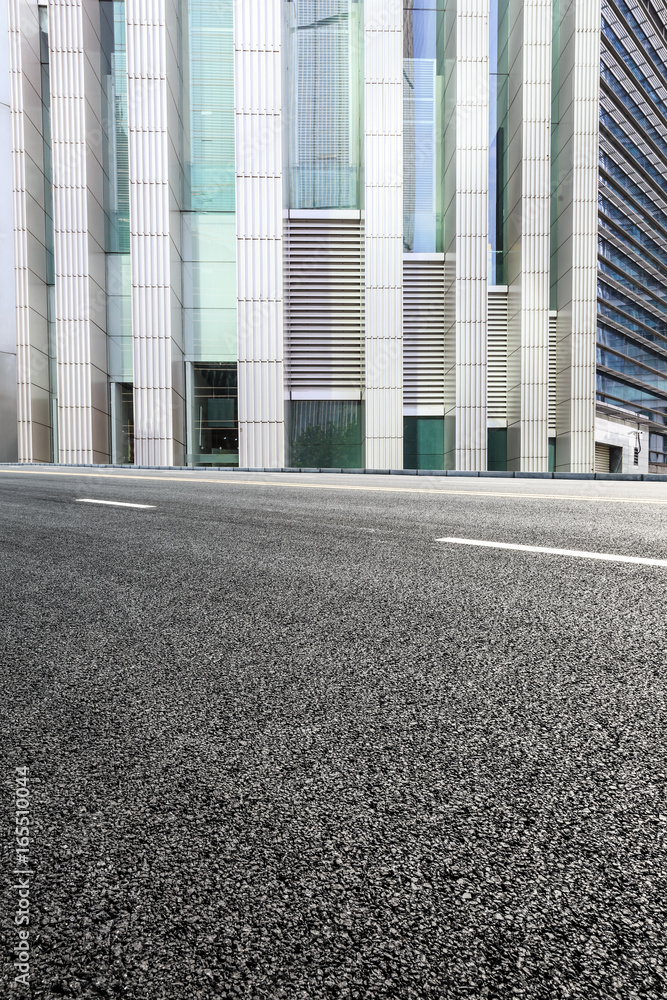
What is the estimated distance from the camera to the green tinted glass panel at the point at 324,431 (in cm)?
2284

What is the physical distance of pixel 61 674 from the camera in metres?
2.06

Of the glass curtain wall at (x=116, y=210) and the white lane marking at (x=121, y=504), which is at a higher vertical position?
the glass curtain wall at (x=116, y=210)

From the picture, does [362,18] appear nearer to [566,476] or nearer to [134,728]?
[566,476]

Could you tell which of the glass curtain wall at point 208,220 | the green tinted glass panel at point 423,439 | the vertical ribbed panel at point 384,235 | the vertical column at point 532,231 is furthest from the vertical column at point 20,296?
the vertical column at point 532,231

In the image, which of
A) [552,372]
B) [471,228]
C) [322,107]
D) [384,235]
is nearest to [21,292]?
[322,107]

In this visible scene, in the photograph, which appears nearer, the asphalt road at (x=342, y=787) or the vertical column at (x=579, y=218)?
the asphalt road at (x=342, y=787)

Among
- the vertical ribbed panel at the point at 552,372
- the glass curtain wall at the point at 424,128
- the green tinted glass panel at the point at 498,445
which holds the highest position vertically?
the glass curtain wall at the point at 424,128

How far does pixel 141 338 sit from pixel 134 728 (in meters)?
21.5

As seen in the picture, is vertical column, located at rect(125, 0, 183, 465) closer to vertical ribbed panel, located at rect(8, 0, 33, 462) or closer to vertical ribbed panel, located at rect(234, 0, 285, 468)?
vertical ribbed panel, located at rect(234, 0, 285, 468)

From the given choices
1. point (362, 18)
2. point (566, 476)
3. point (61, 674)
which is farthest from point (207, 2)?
point (61, 674)

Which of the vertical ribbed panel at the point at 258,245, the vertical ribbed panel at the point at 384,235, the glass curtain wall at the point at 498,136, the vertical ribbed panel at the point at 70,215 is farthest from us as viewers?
the glass curtain wall at the point at 498,136

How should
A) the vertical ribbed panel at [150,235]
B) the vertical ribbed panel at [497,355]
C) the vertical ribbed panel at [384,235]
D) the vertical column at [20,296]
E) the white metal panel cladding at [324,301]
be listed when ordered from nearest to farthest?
the vertical ribbed panel at [150,235] < the vertical ribbed panel at [384,235] < the vertical column at [20,296] < the white metal panel cladding at [324,301] < the vertical ribbed panel at [497,355]

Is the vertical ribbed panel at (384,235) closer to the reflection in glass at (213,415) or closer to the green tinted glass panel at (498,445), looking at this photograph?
the green tinted glass panel at (498,445)

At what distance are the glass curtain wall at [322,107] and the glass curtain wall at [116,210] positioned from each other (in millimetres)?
5862
